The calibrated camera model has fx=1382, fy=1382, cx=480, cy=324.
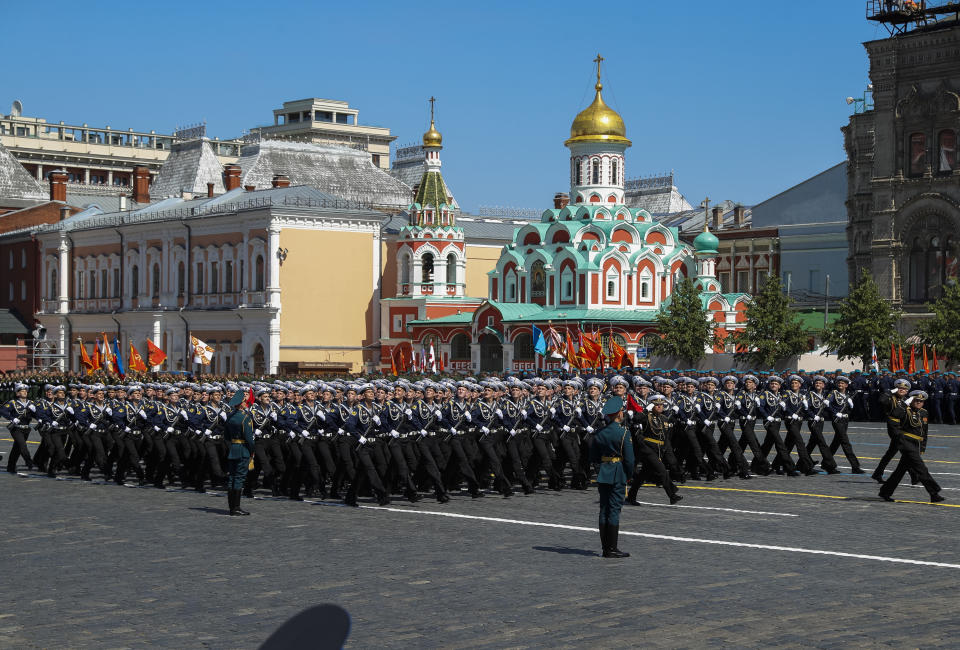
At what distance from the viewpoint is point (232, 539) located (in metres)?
14.0

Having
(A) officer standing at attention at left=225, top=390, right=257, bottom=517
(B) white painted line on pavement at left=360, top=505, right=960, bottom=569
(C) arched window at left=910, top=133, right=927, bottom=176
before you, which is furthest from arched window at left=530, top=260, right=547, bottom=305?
(B) white painted line on pavement at left=360, top=505, right=960, bottom=569

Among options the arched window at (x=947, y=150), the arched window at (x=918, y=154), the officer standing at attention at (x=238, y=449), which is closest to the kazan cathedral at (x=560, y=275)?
the arched window at (x=918, y=154)

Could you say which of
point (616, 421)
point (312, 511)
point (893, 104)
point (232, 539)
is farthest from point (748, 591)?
point (893, 104)

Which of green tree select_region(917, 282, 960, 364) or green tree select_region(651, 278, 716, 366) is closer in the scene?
green tree select_region(917, 282, 960, 364)

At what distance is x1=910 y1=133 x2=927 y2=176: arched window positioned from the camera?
50.7m

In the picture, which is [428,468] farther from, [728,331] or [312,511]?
[728,331]

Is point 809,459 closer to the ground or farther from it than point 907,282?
closer to the ground

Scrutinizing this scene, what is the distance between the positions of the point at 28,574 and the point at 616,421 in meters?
5.55

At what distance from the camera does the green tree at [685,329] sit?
53.0m

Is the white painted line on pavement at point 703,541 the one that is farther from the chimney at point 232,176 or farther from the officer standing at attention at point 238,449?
the chimney at point 232,176

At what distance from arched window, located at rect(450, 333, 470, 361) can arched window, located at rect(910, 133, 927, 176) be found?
20250 mm

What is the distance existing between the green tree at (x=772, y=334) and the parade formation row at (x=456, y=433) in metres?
28.2

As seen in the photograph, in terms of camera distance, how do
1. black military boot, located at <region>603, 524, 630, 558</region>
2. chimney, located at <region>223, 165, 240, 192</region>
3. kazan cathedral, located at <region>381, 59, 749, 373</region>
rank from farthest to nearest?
chimney, located at <region>223, 165, 240, 192</region> < kazan cathedral, located at <region>381, 59, 749, 373</region> < black military boot, located at <region>603, 524, 630, 558</region>

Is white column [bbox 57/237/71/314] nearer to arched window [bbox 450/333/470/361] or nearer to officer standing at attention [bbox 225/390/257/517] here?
arched window [bbox 450/333/470/361]
